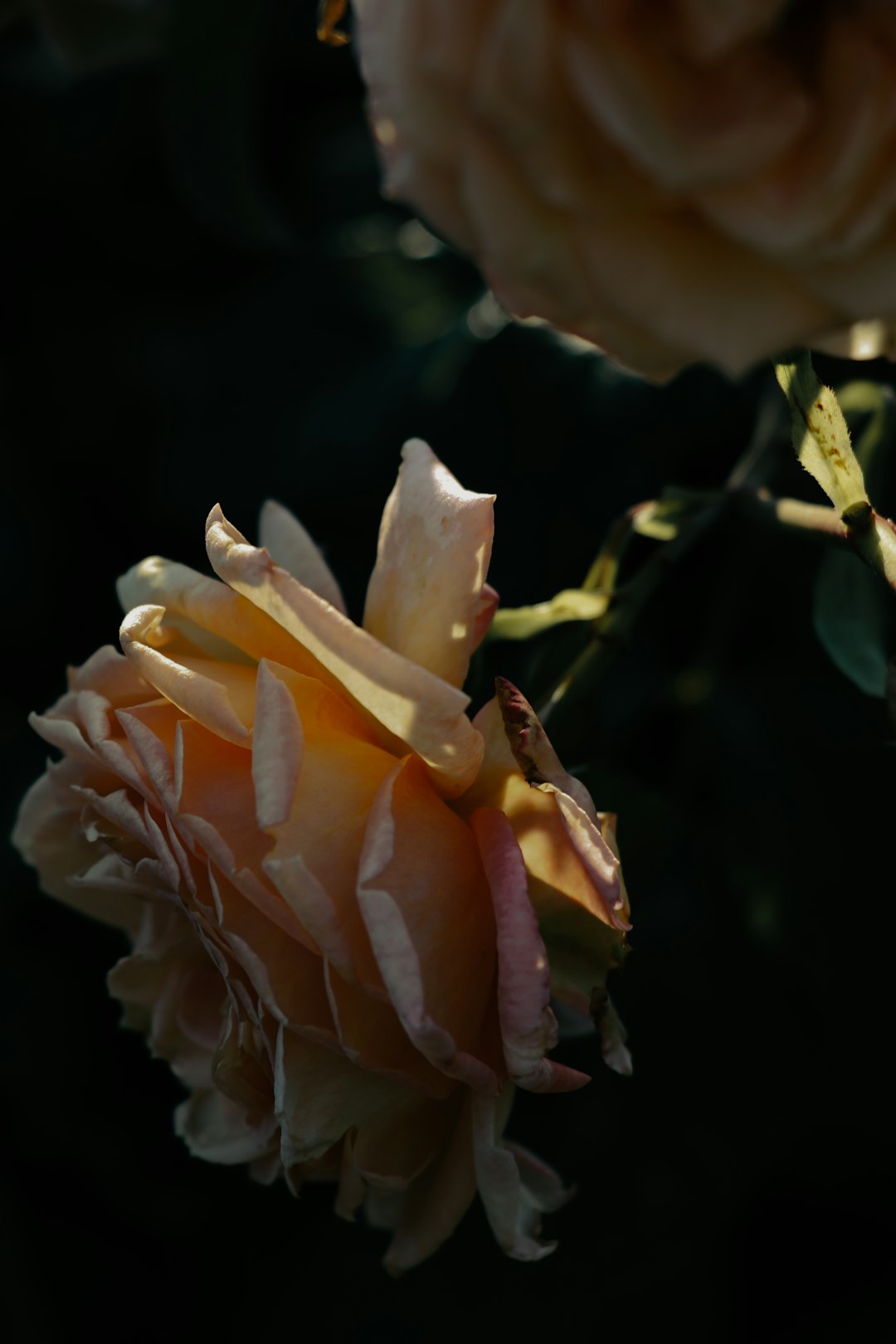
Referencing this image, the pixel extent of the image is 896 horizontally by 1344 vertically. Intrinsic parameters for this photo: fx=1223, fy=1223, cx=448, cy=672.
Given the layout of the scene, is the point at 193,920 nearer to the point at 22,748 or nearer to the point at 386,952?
the point at 386,952

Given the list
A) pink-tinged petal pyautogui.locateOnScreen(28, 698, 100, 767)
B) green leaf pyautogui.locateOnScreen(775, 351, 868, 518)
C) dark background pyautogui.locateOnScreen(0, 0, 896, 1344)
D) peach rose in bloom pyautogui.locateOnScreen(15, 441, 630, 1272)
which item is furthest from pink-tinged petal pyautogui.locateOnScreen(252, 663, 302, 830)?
dark background pyautogui.locateOnScreen(0, 0, 896, 1344)

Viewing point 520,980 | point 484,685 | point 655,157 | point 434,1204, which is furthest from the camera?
point 484,685

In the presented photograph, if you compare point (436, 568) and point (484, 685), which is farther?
point (484, 685)

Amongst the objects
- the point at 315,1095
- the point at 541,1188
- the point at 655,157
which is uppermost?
the point at 655,157

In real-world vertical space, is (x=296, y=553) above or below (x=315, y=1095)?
above

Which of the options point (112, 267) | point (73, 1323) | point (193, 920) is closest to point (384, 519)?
point (193, 920)

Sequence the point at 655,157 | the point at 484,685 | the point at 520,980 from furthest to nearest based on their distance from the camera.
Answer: the point at 484,685 < the point at 520,980 < the point at 655,157

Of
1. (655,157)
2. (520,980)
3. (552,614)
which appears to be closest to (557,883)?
(520,980)

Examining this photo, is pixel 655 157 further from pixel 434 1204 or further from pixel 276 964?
pixel 434 1204
